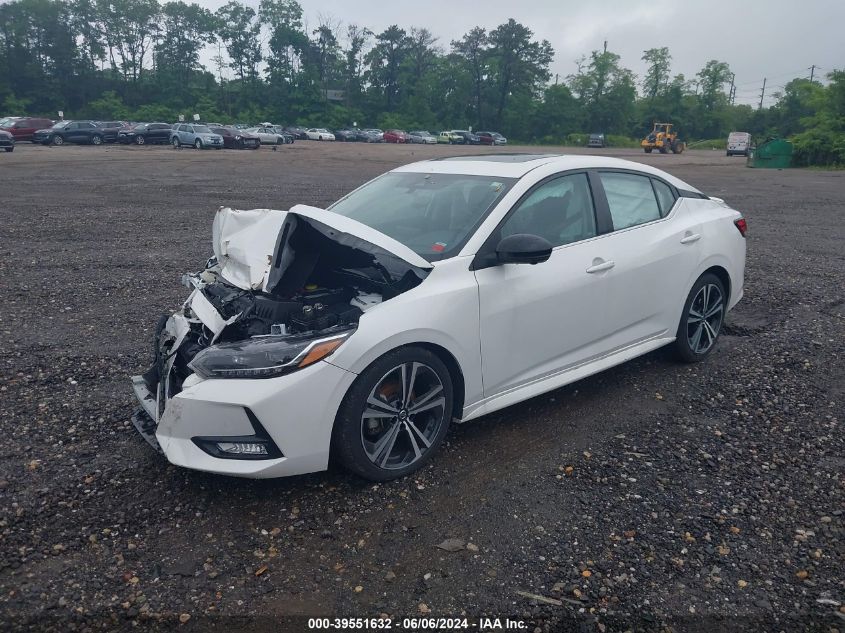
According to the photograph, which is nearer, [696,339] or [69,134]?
[696,339]

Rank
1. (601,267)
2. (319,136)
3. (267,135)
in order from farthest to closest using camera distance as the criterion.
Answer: (319,136), (267,135), (601,267)

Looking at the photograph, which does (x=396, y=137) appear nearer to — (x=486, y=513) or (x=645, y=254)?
(x=645, y=254)

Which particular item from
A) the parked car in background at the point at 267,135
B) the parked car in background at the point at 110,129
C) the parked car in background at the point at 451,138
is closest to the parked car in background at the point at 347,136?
the parked car in background at the point at 451,138

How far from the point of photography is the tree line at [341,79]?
268 ft

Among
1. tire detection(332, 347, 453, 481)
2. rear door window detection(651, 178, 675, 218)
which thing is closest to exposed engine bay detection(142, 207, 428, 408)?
tire detection(332, 347, 453, 481)

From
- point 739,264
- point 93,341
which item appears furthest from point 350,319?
point 739,264

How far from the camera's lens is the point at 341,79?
9675 centimetres

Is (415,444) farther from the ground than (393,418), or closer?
closer

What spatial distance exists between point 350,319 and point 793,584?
2.34m

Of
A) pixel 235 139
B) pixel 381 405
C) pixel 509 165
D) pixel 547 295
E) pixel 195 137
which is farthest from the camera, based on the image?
pixel 235 139

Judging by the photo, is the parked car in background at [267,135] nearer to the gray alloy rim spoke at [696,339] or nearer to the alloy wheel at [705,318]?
the alloy wheel at [705,318]

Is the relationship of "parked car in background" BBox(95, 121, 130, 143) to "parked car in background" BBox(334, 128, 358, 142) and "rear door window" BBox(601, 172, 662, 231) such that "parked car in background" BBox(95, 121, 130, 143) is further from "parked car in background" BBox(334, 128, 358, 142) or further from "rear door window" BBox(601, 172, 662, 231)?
"rear door window" BBox(601, 172, 662, 231)

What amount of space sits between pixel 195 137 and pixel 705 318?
→ 137 ft

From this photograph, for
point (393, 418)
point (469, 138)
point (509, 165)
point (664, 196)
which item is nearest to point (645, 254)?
point (664, 196)
